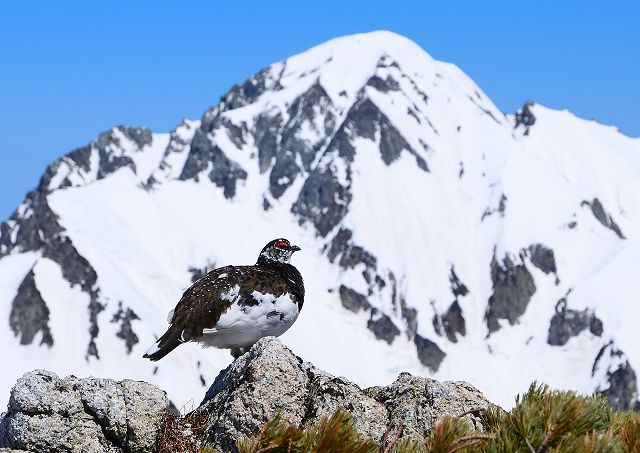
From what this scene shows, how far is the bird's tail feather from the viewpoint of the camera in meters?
11.8

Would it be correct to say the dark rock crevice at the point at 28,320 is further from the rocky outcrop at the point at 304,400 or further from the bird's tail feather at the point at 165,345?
the rocky outcrop at the point at 304,400

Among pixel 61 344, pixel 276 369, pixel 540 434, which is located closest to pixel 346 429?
pixel 540 434

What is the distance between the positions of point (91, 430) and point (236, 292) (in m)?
3.49

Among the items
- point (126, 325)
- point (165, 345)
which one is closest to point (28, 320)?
point (126, 325)

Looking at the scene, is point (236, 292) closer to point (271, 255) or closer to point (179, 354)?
point (271, 255)

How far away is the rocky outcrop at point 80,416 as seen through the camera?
8906 mm

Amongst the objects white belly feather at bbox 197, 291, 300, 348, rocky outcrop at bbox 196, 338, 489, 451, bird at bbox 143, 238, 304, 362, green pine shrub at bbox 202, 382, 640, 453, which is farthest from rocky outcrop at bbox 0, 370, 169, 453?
green pine shrub at bbox 202, 382, 640, 453

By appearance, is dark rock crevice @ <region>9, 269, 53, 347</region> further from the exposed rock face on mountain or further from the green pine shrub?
the green pine shrub

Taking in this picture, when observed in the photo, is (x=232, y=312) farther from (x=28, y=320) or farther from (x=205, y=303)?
(x=28, y=320)

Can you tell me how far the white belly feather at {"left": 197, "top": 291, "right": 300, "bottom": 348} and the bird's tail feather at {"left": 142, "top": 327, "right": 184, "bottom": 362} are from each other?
30 cm

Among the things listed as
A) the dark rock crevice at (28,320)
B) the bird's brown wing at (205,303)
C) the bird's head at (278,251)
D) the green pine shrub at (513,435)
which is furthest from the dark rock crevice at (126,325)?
the green pine shrub at (513,435)

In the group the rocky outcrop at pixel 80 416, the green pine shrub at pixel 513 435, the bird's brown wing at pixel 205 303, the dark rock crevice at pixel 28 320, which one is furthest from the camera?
the dark rock crevice at pixel 28 320

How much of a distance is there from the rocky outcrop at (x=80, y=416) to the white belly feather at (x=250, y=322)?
7.86ft

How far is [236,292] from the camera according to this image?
12156 mm
